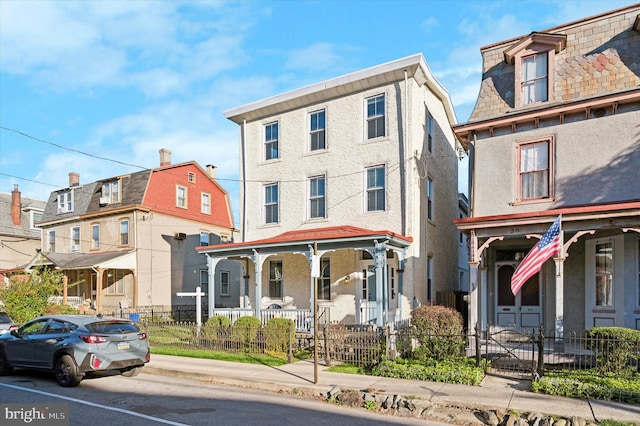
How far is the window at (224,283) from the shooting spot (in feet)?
105

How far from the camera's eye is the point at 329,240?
52.1 feet

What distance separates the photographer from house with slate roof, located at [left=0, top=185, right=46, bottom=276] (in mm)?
35531

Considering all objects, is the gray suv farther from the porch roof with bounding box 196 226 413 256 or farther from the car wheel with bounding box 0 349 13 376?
the porch roof with bounding box 196 226 413 256

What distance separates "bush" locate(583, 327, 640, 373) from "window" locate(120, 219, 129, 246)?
82.7 ft

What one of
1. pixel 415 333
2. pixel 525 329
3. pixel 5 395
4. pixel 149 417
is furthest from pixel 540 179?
pixel 5 395

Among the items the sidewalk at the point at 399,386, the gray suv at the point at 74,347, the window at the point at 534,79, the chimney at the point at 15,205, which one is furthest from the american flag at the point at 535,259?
the chimney at the point at 15,205

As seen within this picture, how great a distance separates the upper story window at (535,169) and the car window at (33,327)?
44.7ft

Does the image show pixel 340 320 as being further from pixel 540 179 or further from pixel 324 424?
pixel 324 424

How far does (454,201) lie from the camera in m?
22.3

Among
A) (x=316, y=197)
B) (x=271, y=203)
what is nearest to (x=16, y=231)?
(x=271, y=203)

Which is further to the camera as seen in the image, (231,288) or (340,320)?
(231,288)

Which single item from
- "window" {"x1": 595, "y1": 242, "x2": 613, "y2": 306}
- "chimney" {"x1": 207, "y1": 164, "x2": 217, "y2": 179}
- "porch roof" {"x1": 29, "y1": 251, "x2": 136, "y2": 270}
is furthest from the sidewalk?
"chimney" {"x1": 207, "y1": 164, "x2": 217, "y2": 179}

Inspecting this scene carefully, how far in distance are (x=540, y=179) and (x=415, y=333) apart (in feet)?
20.9

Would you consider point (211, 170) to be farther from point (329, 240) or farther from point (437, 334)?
point (437, 334)
